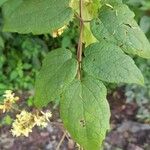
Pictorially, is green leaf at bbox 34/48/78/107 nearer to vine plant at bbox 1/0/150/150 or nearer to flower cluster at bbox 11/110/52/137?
vine plant at bbox 1/0/150/150

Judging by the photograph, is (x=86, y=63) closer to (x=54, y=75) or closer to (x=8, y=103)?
(x=54, y=75)

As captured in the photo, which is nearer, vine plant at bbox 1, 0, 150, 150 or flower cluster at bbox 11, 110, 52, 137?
vine plant at bbox 1, 0, 150, 150

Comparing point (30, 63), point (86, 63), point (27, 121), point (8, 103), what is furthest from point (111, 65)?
point (30, 63)

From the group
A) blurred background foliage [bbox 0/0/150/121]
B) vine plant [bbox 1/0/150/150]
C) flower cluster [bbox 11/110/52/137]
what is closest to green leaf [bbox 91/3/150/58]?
vine plant [bbox 1/0/150/150]

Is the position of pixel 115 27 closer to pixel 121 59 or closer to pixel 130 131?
pixel 121 59

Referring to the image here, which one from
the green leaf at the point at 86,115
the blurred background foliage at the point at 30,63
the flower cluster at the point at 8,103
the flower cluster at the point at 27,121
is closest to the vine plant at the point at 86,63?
the green leaf at the point at 86,115

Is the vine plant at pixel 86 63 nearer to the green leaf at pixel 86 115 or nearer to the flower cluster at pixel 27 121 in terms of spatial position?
the green leaf at pixel 86 115

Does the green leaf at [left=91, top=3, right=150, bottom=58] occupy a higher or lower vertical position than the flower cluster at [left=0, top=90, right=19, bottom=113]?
higher

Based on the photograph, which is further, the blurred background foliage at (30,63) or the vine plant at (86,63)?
the blurred background foliage at (30,63)

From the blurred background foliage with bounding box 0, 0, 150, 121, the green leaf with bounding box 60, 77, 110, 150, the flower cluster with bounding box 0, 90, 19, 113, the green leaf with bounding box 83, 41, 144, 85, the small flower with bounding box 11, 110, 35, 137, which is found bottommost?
the blurred background foliage with bounding box 0, 0, 150, 121
